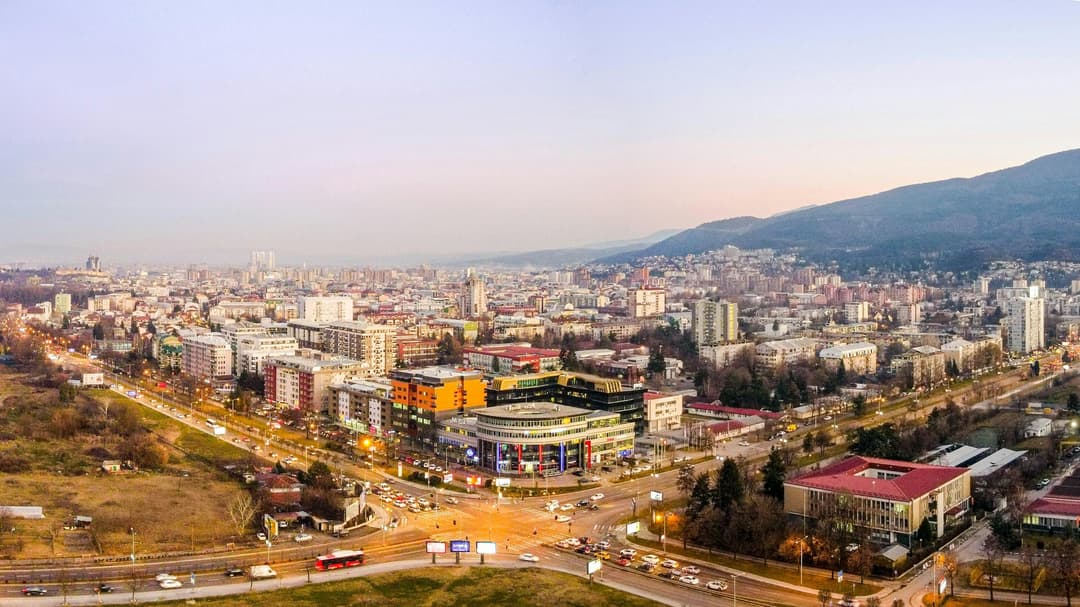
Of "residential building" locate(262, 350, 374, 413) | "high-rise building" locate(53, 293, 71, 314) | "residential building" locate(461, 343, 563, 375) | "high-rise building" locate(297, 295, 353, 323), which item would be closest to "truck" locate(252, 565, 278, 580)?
"residential building" locate(262, 350, 374, 413)

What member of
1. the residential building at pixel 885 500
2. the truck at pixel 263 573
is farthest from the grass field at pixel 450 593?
the residential building at pixel 885 500

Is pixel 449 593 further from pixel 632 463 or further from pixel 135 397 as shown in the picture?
pixel 135 397

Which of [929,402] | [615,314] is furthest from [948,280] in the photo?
[929,402]

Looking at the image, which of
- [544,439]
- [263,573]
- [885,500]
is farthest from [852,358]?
[263,573]

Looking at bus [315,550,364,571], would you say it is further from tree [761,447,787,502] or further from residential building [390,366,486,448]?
residential building [390,366,486,448]

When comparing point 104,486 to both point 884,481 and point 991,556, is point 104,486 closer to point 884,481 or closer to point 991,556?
point 884,481

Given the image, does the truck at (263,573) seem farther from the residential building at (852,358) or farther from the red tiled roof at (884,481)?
the residential building at (852,358)
